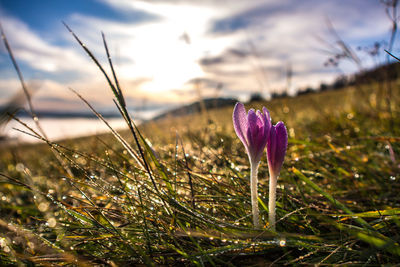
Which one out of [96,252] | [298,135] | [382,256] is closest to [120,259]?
[96,252]

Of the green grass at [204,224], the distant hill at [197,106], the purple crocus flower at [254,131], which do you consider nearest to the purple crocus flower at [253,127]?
the purple crocus flower at [254,131]

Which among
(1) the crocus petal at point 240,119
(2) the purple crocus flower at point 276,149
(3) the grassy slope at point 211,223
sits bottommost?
(3) the grassy slope at point 211,223

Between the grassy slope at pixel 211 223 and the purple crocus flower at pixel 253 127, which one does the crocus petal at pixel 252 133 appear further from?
the grassy slope at pixel 211 223

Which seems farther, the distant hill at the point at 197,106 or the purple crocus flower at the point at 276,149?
the distant hill at the point at 197,106

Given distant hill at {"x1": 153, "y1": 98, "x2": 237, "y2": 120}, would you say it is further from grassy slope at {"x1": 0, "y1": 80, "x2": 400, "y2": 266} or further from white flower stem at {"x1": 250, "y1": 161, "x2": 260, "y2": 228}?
white flower stem at {"x1": 250, "y1": 161, "x2": 260, "y2": 228}

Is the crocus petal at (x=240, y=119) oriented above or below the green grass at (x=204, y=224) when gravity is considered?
above

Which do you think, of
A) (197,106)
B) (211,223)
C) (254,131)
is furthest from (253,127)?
(197,106)

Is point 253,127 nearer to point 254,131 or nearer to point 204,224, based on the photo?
point 254,131

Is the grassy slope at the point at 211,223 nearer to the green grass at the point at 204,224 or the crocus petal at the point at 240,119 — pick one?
the green grass at the point at 204,224
